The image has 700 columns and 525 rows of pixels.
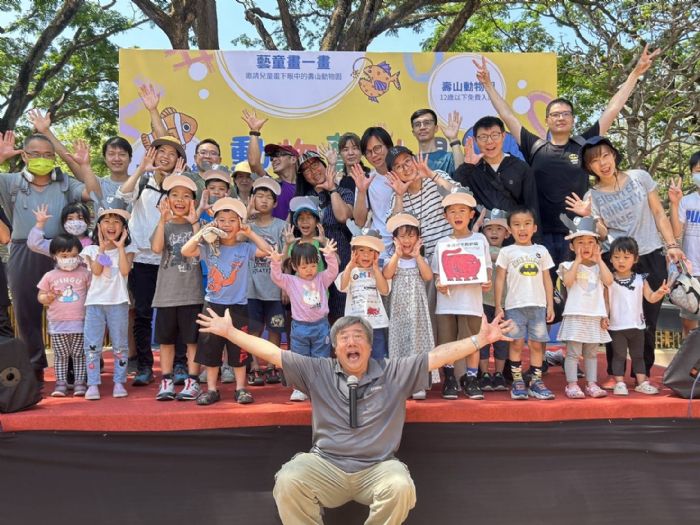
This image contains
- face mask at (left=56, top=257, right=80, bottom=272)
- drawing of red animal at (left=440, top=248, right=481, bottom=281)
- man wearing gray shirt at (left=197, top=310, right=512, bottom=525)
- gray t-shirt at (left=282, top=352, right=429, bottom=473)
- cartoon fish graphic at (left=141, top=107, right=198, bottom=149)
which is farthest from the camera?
cartoon fish graphic at (left=141, top=107, right=198, bottom=149)

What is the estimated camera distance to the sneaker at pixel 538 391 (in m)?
3.81

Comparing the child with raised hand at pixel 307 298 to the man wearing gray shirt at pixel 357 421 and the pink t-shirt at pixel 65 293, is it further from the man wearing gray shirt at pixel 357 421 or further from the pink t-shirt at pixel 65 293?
the pink t-shirt at pixel 65 293

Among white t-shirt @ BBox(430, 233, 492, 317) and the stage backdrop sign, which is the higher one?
the stage backdrop sign

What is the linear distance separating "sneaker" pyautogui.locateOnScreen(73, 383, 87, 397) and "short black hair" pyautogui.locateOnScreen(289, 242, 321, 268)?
1677 millimetres

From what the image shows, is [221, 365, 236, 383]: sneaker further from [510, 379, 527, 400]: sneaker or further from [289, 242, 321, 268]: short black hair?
[510, 379, 527, 400]: sneaker

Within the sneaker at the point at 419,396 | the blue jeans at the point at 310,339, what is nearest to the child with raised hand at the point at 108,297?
the blue jeans at the point at 310,339

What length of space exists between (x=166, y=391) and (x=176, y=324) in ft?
1.54

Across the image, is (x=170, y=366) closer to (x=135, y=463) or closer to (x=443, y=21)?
(x=135, y=463)

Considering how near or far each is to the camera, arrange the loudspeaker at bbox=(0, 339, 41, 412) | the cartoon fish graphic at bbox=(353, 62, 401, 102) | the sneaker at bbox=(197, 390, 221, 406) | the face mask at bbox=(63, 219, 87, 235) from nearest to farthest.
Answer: the loudspeaker at bbox=(0, 339, 41, 412) < the sneaker at bbox=(197, 390, 221, 406) < the face mask at bbox=(63, 219, 87, 235) < the cartoon fish graphic at bbox=(353, 62, 401, 102)

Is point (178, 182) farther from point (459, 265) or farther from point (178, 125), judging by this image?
point (178, 125)

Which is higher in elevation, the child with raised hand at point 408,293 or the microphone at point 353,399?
the child with raised hand at point 408,293

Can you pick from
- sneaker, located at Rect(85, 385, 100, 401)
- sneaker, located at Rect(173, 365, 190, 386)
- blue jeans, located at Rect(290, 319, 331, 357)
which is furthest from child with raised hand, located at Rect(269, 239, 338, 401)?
sneaker, located at Rect(85, 385, 100, 401)

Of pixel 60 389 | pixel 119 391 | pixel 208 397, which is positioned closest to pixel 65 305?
pixel 60 389

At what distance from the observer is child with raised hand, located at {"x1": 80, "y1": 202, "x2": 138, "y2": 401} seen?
13.0ft
